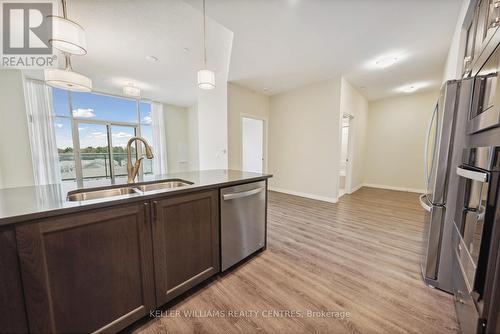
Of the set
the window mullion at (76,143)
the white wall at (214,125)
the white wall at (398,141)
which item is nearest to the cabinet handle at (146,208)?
the white wall at (214,125)

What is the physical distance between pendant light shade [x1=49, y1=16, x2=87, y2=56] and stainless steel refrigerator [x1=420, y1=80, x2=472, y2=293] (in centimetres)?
295

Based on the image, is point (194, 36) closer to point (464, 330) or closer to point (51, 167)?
point (464, 330)

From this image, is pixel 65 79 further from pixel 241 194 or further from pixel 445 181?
pixel 445 181

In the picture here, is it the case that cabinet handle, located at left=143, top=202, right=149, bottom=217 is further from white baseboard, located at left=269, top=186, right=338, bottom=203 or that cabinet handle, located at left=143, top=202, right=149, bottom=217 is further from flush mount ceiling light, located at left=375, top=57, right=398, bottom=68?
flush mount ceiling light, located at left=375, top=57, right=398, bottom=68

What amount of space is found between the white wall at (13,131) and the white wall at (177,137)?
3.27 metres

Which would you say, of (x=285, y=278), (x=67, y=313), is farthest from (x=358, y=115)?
(x=67, y=313)

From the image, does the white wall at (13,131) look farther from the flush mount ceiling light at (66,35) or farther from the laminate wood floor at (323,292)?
the laminate wood floor at (323,292)

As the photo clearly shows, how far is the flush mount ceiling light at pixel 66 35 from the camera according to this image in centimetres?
131

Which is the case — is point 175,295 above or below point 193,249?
below

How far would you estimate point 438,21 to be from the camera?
2119mm

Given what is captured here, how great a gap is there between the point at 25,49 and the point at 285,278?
16.2 feet

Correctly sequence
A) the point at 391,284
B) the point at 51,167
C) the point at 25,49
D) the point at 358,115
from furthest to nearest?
the point at 358,115 → the point at 51,167 → the point at 25,49 → the point at 391,284

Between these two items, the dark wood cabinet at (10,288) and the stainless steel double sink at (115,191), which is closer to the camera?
the dark wood cabinet at (10,288)

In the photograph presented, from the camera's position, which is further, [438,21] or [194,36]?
[194,36]
